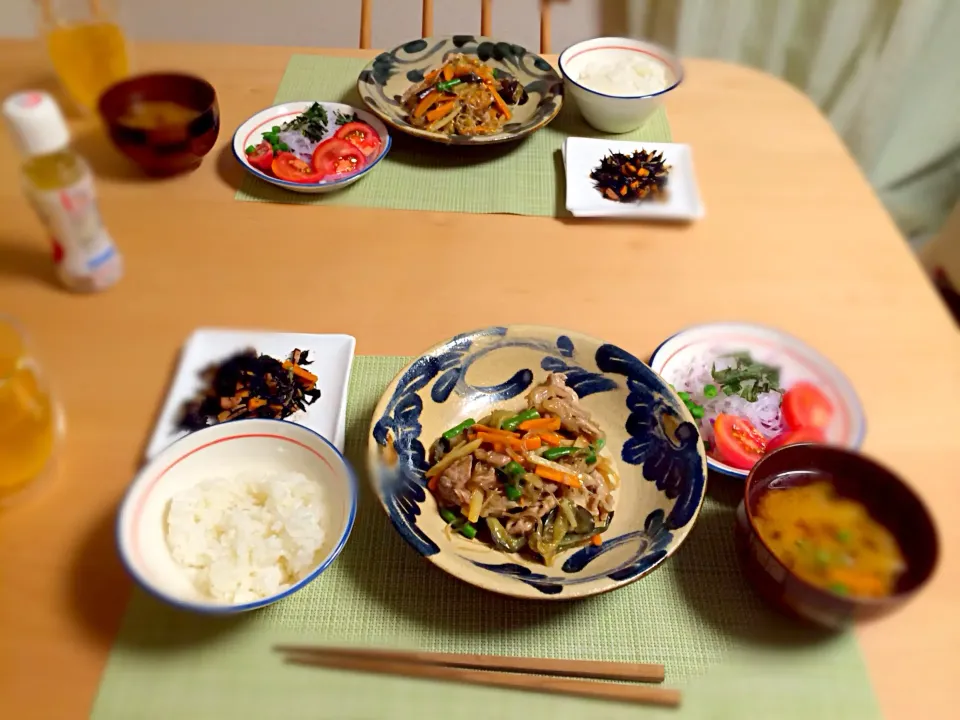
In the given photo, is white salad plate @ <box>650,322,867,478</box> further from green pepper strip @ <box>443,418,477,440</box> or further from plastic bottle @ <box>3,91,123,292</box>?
plastic bottle @ <box>3,91,123,292</box>

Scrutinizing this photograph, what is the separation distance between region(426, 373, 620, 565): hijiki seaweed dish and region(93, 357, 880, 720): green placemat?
0.06 meters

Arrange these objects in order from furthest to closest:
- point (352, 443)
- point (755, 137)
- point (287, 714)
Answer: point (755, 137) < point (352, 443) < point (287, 714)

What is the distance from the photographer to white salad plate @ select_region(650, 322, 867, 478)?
0.87 meters

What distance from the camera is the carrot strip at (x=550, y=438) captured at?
0.83 metres

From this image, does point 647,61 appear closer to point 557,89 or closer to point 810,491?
point 557,89

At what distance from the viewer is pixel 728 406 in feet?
2.80

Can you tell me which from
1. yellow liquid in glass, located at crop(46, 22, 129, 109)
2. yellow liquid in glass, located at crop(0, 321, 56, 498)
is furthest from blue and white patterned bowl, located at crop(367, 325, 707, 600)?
yellow liquid in glass, located at crop(46, 22, 129, 109)

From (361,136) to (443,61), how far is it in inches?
12.5

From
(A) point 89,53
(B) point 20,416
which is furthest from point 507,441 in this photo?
(A) point 89,53

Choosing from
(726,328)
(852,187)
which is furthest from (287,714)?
(852,187)

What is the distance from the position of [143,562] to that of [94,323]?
47 cm

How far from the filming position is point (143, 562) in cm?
66

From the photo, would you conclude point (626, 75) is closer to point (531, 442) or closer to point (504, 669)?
point (531, 442)

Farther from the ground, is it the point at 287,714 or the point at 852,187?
the point at 852,187
